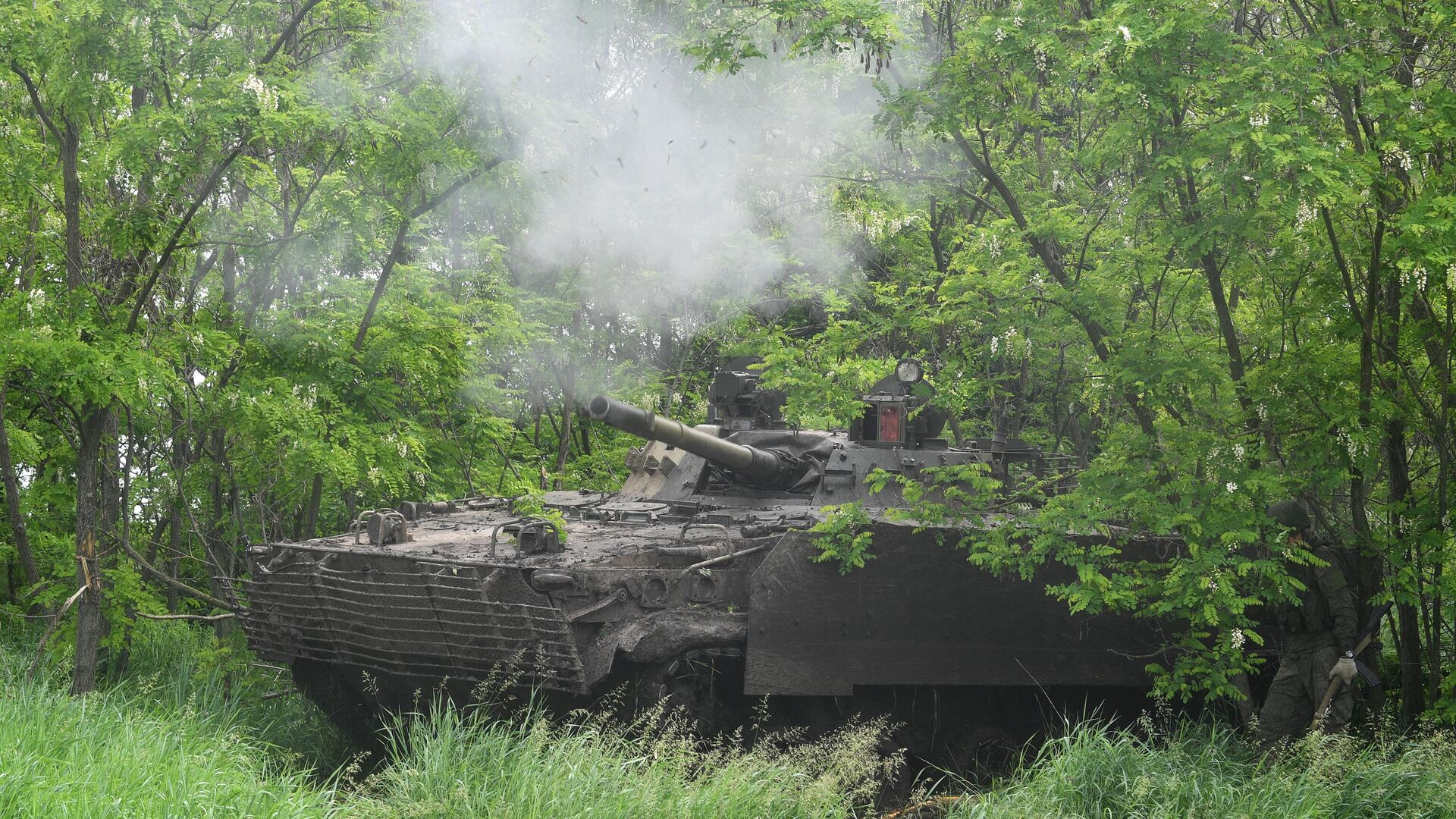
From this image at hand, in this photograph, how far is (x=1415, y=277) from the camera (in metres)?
6.80

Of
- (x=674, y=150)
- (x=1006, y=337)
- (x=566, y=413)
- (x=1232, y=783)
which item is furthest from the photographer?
(x=566, y=413)

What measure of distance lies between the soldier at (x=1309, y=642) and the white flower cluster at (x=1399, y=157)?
1921 millimetres

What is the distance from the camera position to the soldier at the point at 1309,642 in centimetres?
764

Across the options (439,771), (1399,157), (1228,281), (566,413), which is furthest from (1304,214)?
(566,413)

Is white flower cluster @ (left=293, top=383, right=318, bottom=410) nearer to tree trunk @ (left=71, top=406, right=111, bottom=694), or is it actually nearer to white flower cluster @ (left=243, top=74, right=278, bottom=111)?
tree trunk @ (left=71, top=406, right=111, bottom=694)

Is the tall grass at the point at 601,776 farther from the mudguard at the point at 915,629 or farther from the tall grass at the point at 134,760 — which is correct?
the mudguard at the point at 915,629

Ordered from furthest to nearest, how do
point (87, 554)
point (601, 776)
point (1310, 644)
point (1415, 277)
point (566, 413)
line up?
point (566, 413) → point (87, 554) → point (1310, 644) → point (1415, 277) → point (601, 776)

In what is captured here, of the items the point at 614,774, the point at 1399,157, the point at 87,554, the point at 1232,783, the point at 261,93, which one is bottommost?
the point at 1232,783

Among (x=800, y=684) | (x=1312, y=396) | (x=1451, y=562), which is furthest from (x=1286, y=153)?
(x=800, y=684)

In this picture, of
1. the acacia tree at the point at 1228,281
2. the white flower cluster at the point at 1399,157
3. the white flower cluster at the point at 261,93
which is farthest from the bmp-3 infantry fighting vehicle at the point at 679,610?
the white flower cluster at the point at 261,93

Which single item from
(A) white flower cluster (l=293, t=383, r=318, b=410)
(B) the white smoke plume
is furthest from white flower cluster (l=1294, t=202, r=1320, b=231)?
(A) white flower cluster (l=293, t=383, r=318, b=410)

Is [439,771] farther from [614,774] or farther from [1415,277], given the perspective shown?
[1415,277]

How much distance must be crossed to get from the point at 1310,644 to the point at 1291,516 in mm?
861

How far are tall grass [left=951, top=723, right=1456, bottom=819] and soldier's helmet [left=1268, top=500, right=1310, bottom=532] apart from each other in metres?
1.17
